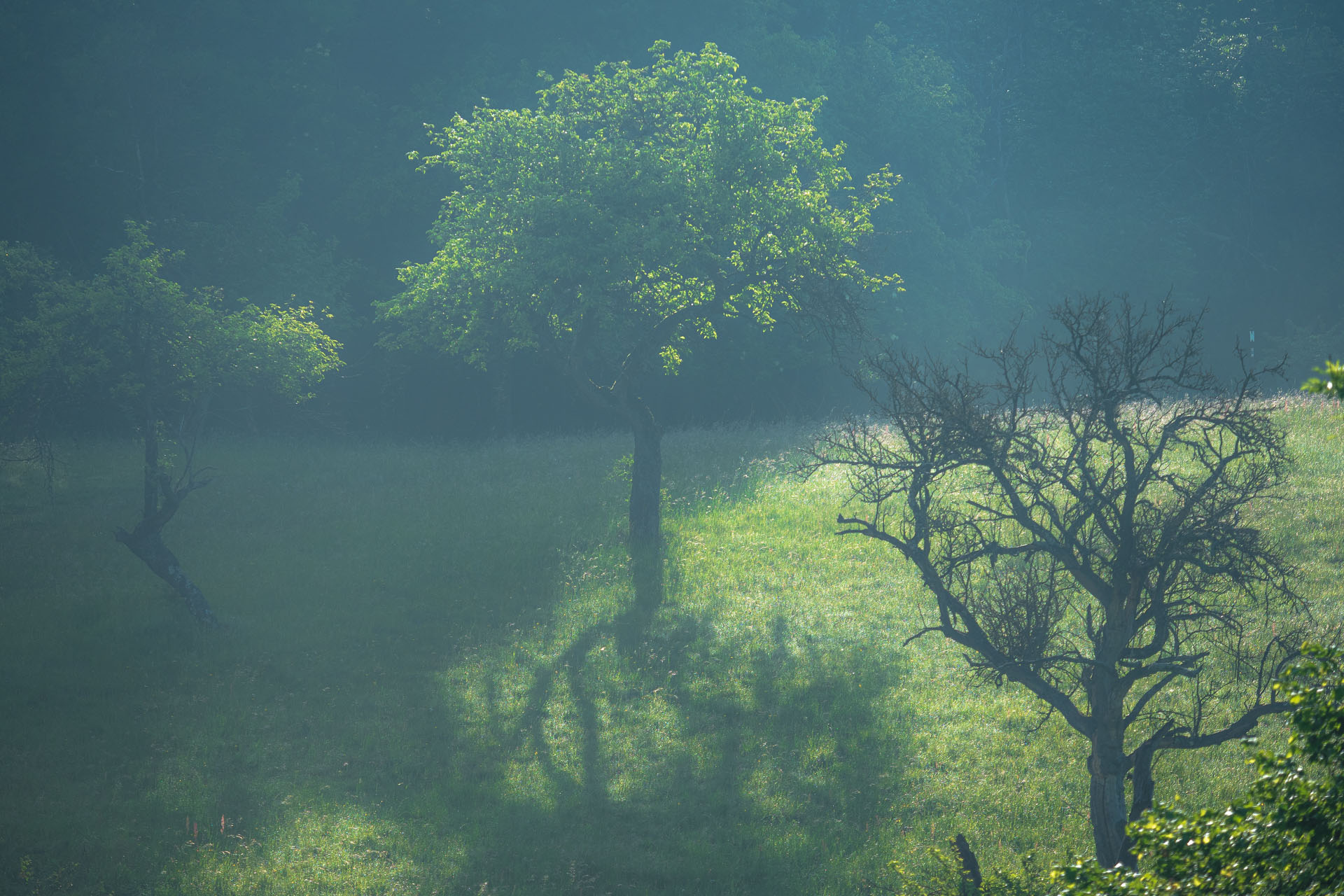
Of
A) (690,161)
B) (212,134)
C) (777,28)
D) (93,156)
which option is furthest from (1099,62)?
(93,156)

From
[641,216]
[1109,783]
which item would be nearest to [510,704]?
[1109,783]

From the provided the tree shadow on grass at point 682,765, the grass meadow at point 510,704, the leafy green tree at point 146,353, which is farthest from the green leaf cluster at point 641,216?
the tree shadow on grass at point 682,765

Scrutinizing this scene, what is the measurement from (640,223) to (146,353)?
10006mm

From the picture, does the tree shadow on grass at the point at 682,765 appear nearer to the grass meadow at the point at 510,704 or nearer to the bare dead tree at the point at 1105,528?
the grass meadow at the point at 510,704

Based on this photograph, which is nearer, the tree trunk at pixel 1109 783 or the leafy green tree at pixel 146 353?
the tree trunk at pixel 1109 783

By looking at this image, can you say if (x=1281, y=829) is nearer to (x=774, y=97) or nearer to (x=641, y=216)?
(x=641, y=216)

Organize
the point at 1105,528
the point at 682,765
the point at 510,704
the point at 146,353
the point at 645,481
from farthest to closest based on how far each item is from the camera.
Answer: the point at 645,481 < the point at 146,353 < the point at 510,704 < the point at 682,765 < the point at 1105,528

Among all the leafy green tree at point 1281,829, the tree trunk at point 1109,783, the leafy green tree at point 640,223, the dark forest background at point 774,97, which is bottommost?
the tree trunk at point 1109,783

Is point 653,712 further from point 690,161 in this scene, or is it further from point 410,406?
point 410,406

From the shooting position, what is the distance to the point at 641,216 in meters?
20.1

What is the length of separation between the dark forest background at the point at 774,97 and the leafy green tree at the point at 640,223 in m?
9.91

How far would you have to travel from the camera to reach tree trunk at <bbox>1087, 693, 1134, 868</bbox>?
864 cm

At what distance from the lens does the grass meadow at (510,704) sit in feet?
37.2

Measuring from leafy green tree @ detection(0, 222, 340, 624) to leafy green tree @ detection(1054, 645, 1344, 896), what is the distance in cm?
1700
